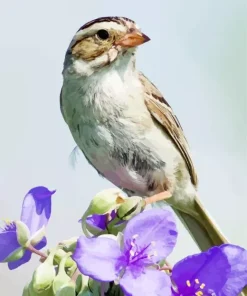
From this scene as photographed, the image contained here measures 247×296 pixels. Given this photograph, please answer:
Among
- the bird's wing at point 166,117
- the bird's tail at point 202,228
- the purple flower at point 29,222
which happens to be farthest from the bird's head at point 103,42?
the purple flower at point 29,222

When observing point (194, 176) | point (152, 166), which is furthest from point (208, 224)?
point (152, 166)

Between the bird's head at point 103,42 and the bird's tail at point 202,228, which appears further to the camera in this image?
the bird's tail at point 202,228

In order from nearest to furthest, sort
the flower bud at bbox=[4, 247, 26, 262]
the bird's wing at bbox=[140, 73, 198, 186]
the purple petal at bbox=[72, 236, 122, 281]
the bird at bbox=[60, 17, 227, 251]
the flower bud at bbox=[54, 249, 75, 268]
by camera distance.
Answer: the purple petal at bbox=[72, 236, 122, 281], the flower bud at bbox=[54, 249, 75, 268], the flower bud at bbox=[4, 247, 26, 262], the bird at bbox=[60, 17, 227, 251], the bird's wing at bbox=[140, 73, 198, 186]

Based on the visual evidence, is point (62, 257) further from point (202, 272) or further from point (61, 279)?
point (202, 272)

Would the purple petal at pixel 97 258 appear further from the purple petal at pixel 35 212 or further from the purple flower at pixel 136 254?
the purple petal at pixel 35 212

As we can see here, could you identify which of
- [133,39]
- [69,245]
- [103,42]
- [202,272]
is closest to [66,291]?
[69,245]

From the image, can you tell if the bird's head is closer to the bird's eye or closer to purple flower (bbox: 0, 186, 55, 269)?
the bird's eye

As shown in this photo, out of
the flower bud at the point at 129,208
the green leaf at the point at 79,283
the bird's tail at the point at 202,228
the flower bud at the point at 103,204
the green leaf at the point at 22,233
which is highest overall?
the flower bud at the point at 103,204

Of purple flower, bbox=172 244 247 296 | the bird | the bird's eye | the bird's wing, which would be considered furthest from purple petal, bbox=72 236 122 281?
the bird's wing
